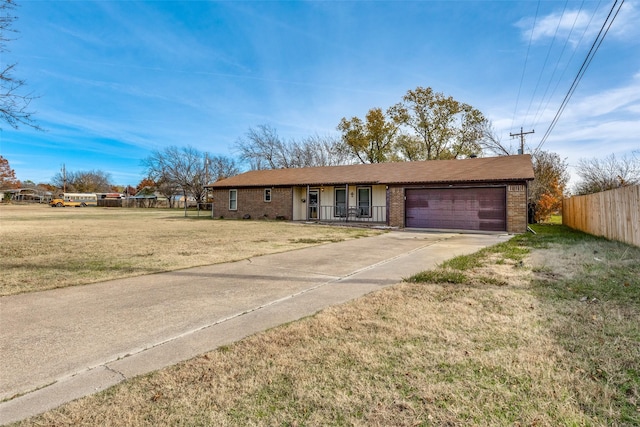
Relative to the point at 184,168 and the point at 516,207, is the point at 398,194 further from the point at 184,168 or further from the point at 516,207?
the point at 184,168

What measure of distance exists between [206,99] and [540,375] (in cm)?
2534

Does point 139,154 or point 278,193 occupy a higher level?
point 139,154

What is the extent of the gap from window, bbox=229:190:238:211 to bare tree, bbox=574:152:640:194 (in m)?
27.1

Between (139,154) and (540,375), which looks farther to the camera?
(139,154)

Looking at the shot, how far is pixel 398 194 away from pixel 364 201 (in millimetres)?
3102

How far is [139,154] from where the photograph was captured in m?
51.0

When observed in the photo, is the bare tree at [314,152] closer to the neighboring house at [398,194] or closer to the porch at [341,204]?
the neighboring house at [398,194]

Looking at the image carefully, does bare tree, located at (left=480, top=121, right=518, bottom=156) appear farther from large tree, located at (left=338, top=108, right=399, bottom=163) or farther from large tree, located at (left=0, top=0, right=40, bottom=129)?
large tree, located at (left=0, top=0, right=40, bottom=129)

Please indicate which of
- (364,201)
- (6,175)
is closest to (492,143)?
(364,201)

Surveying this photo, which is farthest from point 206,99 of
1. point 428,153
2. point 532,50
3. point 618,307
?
point 618,307

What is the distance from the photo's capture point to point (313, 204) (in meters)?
22.3

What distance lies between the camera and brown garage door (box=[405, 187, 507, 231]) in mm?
15492

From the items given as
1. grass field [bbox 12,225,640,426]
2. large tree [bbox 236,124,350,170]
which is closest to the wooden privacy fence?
grass field [bbox 12,225,640,426]

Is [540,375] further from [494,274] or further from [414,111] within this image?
[414,111]
